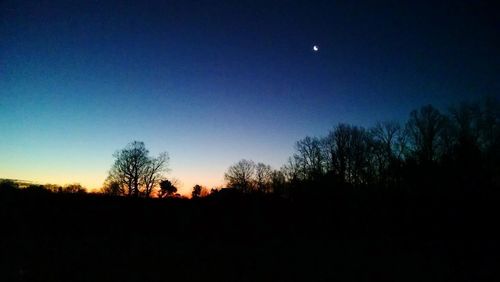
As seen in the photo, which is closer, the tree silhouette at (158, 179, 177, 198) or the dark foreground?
the dark foreground

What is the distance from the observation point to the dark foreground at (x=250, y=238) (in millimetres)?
11750

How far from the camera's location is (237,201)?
23656mm

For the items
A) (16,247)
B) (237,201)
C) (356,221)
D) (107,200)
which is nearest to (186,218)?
(237,201)

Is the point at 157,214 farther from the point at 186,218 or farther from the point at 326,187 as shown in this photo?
the point at 326,187

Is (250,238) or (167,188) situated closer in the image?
(250,238)

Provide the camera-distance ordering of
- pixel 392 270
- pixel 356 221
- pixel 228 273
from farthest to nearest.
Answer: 1. pixel 356 221
2. pixel 392 270
3. pixel 228 273

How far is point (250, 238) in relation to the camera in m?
19.7

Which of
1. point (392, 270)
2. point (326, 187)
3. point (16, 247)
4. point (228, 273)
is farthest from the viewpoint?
point (326, 187)

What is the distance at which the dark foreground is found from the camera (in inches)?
463

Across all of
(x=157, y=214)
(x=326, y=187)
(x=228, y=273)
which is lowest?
(x=228, y=273)

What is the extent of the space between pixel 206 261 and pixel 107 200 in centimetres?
1187

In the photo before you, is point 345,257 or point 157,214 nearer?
point 345,257

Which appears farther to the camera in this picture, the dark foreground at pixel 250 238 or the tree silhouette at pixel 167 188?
the tree silhouette at pixel 167 188

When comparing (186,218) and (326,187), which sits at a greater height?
(326,187)
